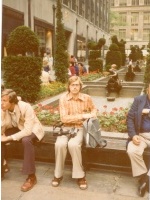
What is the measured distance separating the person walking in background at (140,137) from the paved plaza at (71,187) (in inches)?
9.0

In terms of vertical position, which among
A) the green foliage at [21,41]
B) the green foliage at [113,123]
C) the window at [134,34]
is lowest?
the green foliage at [113,123]

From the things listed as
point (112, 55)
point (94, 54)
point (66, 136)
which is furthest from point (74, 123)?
point (112, 55)

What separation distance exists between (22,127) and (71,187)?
1024 millimetres

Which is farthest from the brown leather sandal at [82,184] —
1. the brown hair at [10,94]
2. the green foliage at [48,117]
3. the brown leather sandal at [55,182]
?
the green foliage at [48,117]

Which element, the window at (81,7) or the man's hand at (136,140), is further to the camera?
the window at (81,7)

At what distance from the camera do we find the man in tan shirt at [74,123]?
13.1 feet

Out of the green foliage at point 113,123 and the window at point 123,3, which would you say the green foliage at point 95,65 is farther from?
the window at point 123,3

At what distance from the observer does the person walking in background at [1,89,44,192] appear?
3.98m

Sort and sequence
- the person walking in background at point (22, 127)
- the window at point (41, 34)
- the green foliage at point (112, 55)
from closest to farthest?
the person walking in background at point (22, 127) < the green foliage at point (112, 55) < the window at point (41, 34)

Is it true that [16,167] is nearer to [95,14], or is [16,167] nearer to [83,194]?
[83,194]

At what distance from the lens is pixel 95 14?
49125 mm

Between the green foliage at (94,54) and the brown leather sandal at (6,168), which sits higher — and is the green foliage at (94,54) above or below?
above

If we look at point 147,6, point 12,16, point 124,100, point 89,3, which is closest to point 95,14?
point 89,3

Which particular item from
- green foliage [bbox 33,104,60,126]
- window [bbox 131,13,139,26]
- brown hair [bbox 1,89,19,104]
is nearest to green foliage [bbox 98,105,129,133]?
green foliage [bbox 33,104,60,126]
